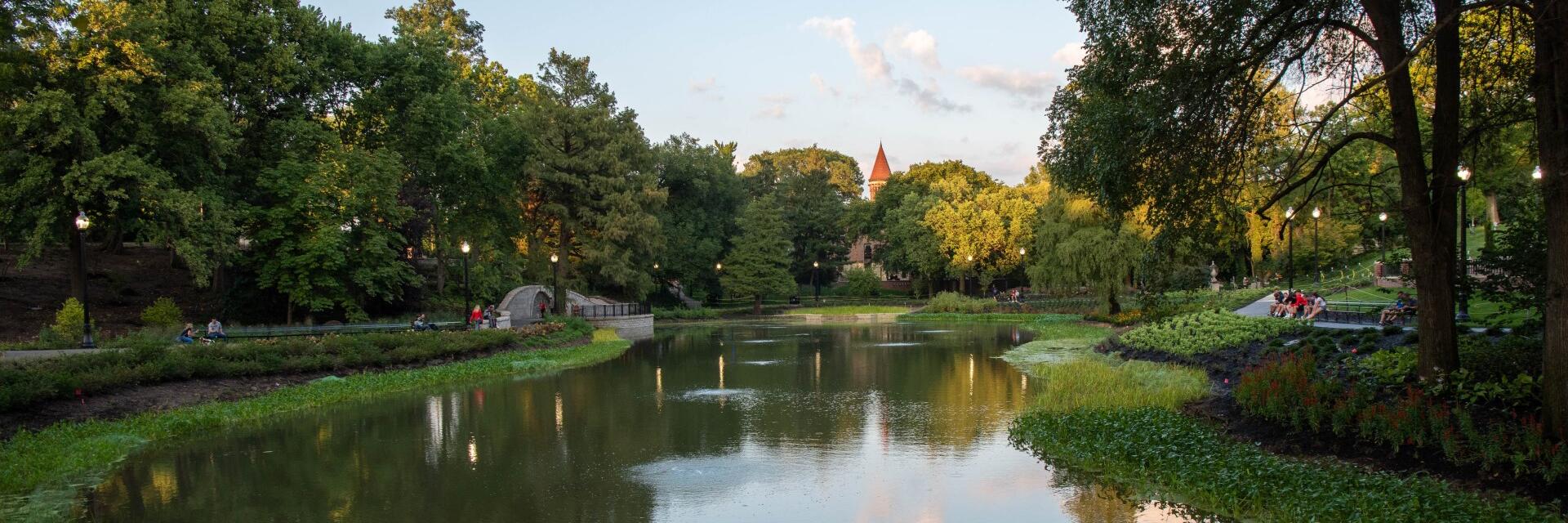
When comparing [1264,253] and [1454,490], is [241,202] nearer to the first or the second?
[1454,490]

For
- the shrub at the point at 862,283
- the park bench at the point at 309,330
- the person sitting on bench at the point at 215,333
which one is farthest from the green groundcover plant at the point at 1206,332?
the shrub at the point at 862,283

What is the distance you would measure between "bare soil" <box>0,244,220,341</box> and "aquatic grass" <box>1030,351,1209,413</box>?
24.7 meters

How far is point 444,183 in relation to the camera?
126 feet

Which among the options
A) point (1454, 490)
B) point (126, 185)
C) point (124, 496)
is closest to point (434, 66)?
point (126, 185)

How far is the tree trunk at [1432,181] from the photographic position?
10.4m

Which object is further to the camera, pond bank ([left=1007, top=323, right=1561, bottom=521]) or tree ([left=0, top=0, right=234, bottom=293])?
tree ([left=0, top=0, right=234, bottom=293])

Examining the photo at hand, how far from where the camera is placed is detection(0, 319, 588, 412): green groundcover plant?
45.5 ft

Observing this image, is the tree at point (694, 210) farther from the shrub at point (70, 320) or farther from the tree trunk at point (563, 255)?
the shrub at point (70, 320)

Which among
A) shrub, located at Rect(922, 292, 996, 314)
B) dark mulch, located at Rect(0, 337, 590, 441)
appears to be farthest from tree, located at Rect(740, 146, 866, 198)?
dark mulch, located at Rect(0, 337, 590, 441)

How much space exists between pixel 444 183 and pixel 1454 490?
37047 mm

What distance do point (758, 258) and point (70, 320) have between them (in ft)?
130

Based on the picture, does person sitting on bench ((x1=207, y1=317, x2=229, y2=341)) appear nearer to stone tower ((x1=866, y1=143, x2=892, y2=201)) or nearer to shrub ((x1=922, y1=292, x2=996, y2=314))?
shrub ((x1=922, y1=292, x2=996, y2=314))

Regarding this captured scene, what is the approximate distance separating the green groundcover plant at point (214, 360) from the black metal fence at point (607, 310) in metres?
16.3

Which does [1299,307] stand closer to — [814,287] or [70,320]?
[70,320]
